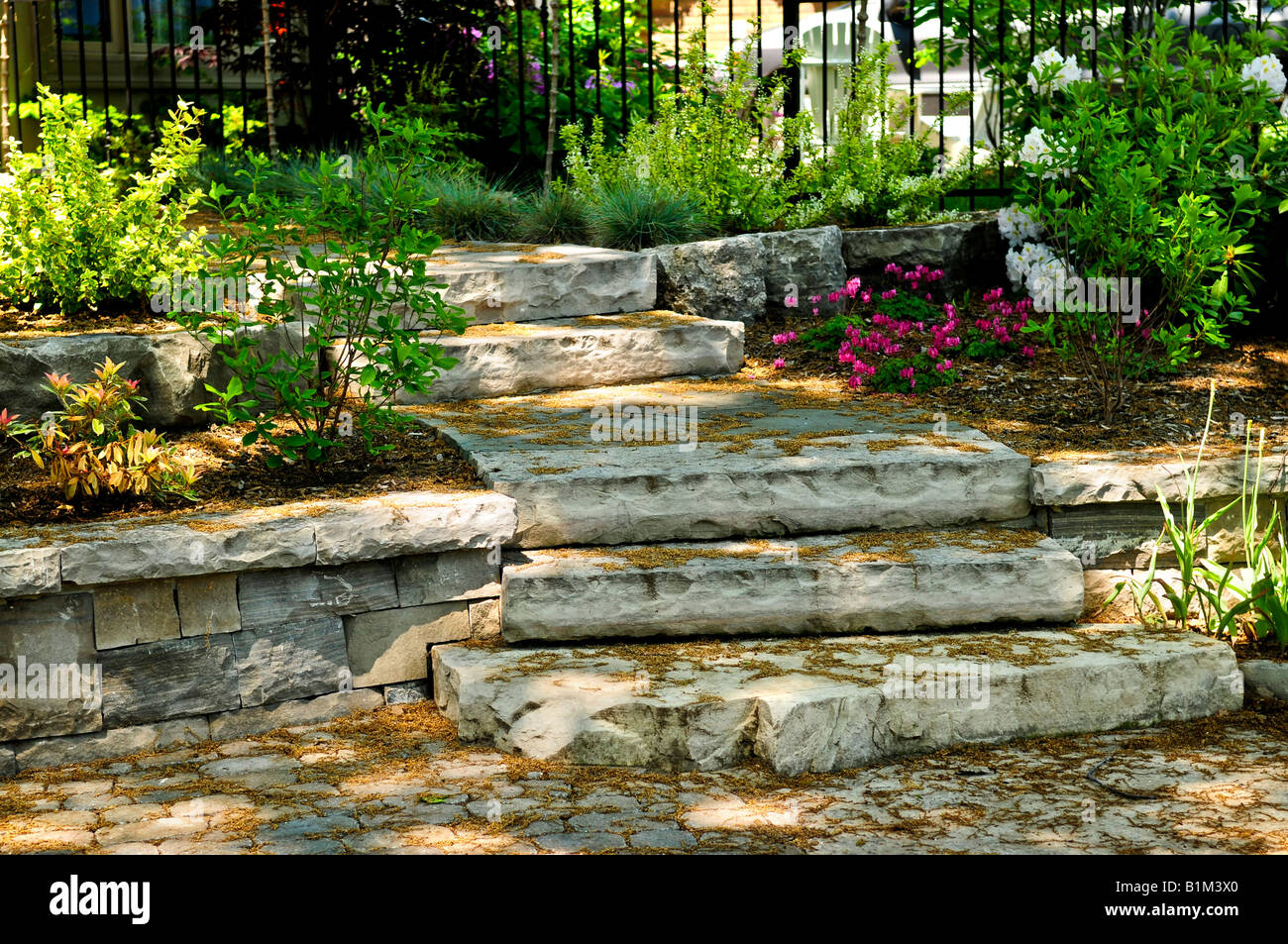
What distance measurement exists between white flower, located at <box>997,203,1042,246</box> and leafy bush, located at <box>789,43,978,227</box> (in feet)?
1.63

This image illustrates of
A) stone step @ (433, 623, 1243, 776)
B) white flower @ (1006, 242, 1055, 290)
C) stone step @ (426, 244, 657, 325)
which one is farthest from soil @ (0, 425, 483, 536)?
white flower @ (1006, 242, 1055, 290)

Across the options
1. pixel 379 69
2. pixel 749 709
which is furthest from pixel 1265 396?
pixel 379 69

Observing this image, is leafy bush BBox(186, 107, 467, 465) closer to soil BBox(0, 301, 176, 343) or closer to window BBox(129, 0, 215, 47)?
soil BBox(0, 301, 176, 343)

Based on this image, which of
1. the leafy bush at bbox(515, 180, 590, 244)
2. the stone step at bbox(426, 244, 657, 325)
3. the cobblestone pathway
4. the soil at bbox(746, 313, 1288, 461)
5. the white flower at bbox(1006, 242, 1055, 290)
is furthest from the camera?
the leafy bush at bbox(515, 180, 590, 244)

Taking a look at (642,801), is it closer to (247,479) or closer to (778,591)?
(778,591)

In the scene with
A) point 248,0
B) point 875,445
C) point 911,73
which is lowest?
point 875,445

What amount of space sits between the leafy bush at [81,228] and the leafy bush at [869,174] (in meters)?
3.38

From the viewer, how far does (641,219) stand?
6535 mm

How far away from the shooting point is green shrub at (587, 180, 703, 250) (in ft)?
21.4

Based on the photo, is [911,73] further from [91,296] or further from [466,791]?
[466,791]

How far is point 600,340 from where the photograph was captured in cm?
563

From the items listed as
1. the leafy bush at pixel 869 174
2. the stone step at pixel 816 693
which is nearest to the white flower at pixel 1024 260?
the leafy bush at pixel 869 174

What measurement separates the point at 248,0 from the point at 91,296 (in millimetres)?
4109
